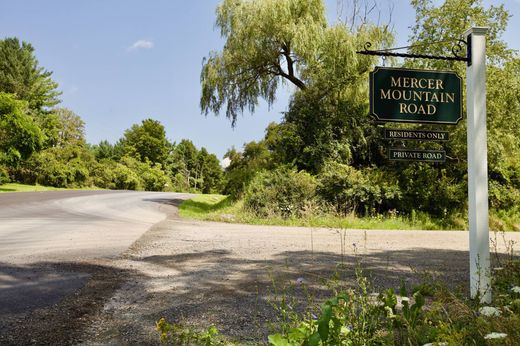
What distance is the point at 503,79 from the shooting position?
13680 mm

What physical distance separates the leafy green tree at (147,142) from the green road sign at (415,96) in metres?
57.8

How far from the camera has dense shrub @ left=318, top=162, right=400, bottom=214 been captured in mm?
14336

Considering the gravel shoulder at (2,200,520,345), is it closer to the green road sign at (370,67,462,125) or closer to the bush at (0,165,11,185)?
the green road sign at (370,67,462,125)

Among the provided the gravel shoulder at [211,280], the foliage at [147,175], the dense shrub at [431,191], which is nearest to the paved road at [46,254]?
the gravel shoulder at [211,280]

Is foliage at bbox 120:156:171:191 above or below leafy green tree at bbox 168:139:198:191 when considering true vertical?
below

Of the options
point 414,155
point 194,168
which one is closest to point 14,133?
point 414,155

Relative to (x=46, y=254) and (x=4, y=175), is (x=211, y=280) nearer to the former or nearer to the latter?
(x=46, y=254)

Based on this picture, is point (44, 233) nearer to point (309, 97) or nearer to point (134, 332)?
point (134, 332)

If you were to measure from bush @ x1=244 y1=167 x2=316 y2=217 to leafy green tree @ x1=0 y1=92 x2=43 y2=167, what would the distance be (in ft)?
70.8

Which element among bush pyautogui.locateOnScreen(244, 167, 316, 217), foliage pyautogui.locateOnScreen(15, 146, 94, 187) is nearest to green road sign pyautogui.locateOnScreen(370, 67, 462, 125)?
bush pyautogui.locateOnScreen(244, 167, 316, 217)

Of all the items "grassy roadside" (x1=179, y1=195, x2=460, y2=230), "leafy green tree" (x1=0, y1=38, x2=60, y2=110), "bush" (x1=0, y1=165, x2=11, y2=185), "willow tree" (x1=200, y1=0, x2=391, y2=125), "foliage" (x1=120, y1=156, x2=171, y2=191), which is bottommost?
"grassy roadside" (x1=179, y1=195, x2=460, y2=230)

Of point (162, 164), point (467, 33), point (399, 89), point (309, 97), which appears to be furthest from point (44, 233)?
point (162, 164)

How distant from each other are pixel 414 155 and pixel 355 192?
33.1ft

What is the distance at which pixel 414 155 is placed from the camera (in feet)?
14.6
